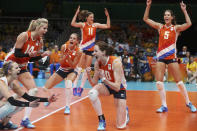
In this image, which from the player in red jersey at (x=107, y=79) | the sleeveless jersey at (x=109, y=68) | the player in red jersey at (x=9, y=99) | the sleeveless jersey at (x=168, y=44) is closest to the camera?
the player in red jersey at (x=9, y=99)

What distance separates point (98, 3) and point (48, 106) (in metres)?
12.4

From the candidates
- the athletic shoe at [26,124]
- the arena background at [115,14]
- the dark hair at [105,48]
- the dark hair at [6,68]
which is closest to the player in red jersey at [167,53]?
the dark hair at [105,48]

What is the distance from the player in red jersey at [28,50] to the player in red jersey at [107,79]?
0.86m

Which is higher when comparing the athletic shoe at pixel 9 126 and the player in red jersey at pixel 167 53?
the player in red jersey at pixel 167 53

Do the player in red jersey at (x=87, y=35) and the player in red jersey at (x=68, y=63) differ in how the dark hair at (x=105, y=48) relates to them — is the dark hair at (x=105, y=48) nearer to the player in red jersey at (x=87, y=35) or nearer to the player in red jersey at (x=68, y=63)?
the player in red jersey at (x=68, y=63)

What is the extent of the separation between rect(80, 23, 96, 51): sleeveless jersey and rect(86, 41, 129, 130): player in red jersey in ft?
11.5

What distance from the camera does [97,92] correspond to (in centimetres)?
532

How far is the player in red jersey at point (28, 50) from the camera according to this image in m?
5.37

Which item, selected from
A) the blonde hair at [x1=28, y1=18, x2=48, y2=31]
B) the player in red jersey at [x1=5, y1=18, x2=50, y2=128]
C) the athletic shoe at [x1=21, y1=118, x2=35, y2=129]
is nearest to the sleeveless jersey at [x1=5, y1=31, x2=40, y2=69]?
the player in red jersey at [x1=5, y1=18, x2=50, y2=128]

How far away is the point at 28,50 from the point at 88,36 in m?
3.52

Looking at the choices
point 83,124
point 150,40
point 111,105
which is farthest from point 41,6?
point 83,124

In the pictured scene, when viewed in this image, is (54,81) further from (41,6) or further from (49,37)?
(41,6)

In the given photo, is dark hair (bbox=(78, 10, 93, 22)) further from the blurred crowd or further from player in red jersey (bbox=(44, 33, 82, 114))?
the blurred crowd

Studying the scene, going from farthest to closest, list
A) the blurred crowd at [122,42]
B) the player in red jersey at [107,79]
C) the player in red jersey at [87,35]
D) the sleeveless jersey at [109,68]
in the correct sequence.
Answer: the blurred crowd at [122,42] < the player in red jersey at [87,35] < the sleeveless jersey at [109,68] < the player in red jersey at [107,79]
